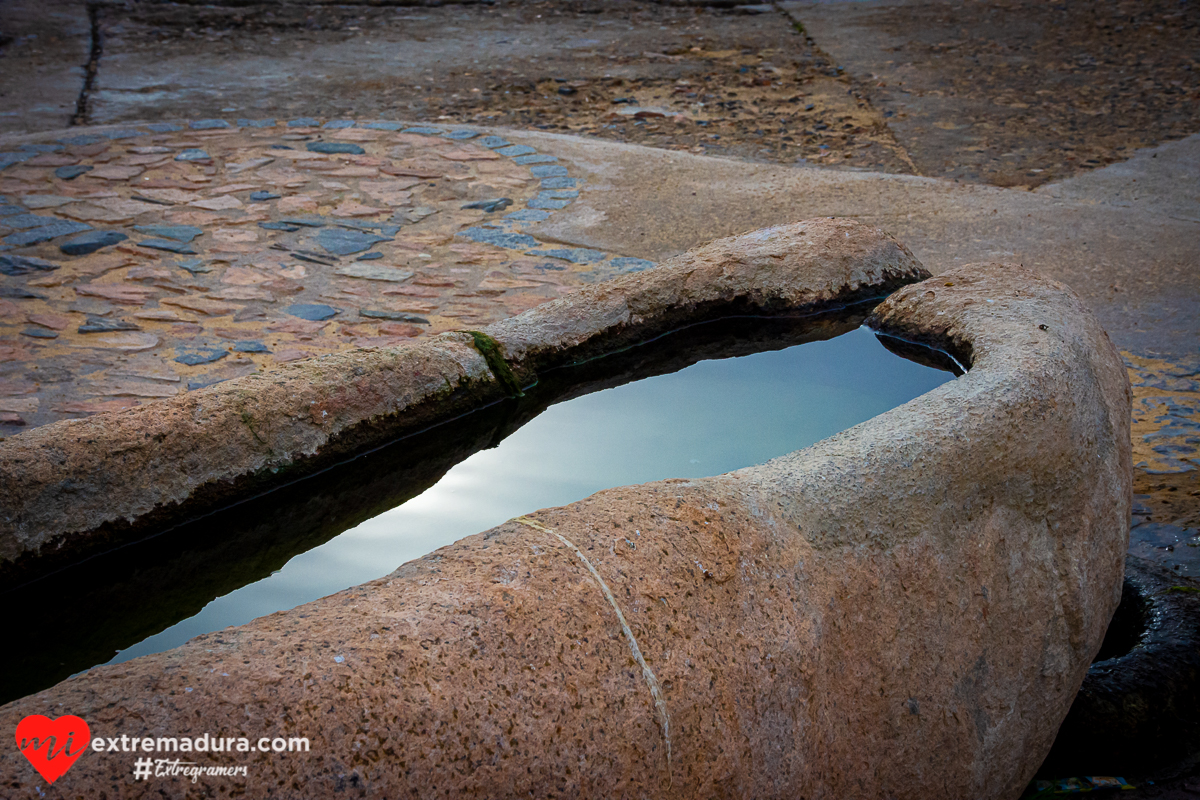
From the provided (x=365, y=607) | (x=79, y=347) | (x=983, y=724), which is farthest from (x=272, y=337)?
(x=983, y=724)

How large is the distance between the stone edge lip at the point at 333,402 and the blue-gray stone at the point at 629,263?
4.84 ft

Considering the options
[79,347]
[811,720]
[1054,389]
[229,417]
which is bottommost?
[79,347]

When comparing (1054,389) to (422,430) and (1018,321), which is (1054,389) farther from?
(422,430)

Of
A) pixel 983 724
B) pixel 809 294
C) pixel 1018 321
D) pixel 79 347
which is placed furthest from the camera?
pixel 79 347

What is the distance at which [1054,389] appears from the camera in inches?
62.1

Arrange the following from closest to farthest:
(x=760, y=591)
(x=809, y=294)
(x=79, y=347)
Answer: (x=760, y=591), (x=809, y=294), (x=79, y=347)

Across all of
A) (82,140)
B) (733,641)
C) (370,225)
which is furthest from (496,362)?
(82,140)

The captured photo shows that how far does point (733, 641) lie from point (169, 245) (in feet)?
12.2

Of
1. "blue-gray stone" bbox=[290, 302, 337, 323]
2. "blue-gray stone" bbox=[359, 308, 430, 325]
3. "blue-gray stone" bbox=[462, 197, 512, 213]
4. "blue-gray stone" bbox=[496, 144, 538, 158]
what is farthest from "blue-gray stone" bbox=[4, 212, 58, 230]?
"blue-gray stone" bbox=[496, 144, 538, 158]

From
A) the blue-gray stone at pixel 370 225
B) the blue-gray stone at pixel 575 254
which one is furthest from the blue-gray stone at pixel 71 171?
the blue-gray stone at pixel 575 254

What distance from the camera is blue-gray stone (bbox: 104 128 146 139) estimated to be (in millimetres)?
5414

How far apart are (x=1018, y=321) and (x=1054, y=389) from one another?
0.31 meters

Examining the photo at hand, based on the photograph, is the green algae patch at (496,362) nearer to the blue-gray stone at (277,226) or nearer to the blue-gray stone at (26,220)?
the blue-gray stone at (277,226)

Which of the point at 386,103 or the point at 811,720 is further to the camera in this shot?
the point at 386,103
